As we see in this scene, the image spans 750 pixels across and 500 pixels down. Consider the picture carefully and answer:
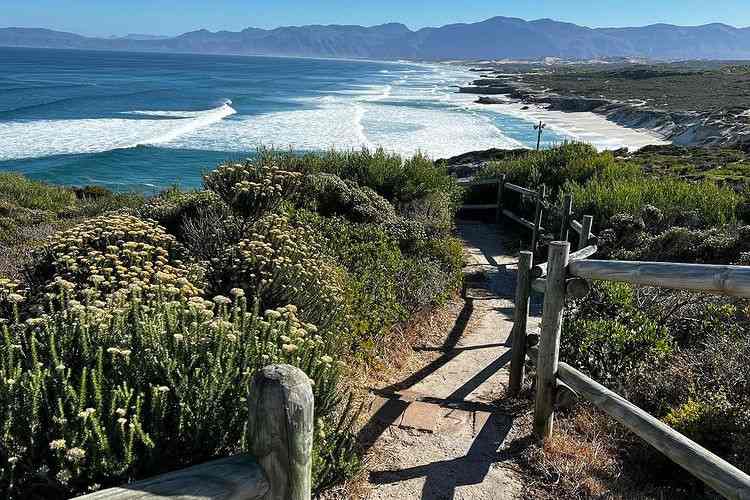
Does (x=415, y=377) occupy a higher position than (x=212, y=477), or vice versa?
(x=212, y=477)

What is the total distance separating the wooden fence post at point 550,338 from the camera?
407 cm

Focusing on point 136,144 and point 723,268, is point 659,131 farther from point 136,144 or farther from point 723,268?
point 723,268

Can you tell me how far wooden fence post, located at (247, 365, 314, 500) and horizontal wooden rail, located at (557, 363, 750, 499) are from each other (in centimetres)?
182

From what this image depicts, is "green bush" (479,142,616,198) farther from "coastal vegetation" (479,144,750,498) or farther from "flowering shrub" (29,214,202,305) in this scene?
"flowering shrub" (29,214,202,305)

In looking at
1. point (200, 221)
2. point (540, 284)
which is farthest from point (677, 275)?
point (200, 221)

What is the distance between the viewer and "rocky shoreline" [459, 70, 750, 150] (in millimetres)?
39281

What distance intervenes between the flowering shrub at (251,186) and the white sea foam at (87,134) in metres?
27.1

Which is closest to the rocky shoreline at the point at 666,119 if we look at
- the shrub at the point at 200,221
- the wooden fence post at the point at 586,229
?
the wooden fence post at the point at 586,229

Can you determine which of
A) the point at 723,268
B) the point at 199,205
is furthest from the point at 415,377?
the point at 199,205

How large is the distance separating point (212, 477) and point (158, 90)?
74.8 meters

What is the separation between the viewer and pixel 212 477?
6.53ft

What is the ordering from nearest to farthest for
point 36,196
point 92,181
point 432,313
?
point 432,313, point 36,196, point 92,181

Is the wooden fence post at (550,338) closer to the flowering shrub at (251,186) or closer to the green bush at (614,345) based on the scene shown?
the green bush at (614,345)

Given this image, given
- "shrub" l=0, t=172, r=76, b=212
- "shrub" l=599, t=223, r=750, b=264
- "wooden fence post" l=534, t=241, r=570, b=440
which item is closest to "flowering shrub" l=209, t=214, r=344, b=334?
"wooden fence post" l=534, t=241, r=570, b=440
